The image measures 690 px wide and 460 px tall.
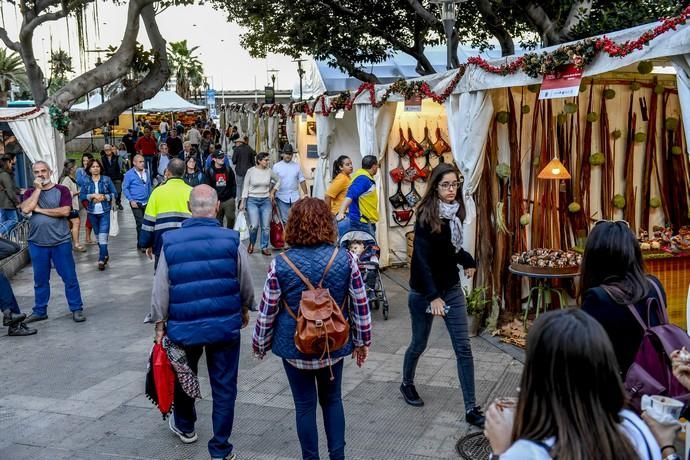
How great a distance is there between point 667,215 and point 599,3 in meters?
7.41

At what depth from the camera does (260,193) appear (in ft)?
37.9

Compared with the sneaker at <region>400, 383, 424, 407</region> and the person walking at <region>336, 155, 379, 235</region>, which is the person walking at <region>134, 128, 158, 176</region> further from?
the sneaker at <region>400, 383, 424, 407</region>

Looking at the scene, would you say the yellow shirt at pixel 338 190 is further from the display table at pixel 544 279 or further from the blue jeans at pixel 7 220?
the blue jeans at pixel 7 220

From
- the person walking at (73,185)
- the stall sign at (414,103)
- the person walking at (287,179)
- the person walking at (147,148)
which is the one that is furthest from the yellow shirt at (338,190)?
the person walking at (147,148)

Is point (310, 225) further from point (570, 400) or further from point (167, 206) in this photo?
point (167, 206)

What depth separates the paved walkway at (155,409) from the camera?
493cm

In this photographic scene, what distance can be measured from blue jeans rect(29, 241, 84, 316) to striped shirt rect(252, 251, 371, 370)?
462 cm

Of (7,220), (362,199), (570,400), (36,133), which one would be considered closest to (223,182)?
(36,133)

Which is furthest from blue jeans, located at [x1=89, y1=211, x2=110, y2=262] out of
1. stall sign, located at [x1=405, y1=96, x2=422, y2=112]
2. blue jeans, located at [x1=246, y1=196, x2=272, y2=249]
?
stall sign, located at [x1=405, y1=96, x2=422, y2=112]

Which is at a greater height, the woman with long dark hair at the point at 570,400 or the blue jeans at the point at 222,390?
the woman with long dark hair at the point at 570,400

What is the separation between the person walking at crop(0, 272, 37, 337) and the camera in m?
7.55

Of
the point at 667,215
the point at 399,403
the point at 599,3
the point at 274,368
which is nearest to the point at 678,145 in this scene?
the point at 667,215

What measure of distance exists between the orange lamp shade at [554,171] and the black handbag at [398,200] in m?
4.06

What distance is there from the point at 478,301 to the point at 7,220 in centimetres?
809
